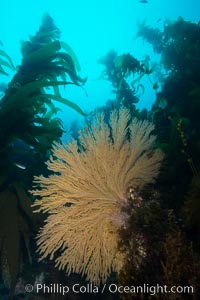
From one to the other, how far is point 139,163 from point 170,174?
0.72 metres

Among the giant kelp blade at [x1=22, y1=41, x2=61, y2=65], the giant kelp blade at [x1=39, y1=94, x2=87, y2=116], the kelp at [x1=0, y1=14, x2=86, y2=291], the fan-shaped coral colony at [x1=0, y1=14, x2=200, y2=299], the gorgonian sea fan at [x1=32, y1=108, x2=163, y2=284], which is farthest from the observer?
the giant kelp blade at [x1=22, y1=41, x2=61, y2=65]

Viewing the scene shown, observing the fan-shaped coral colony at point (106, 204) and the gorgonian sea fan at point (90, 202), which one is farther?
the gorgonian sea fan at point (90, 202)

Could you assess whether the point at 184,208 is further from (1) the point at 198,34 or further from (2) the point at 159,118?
(1) the point at 198,34

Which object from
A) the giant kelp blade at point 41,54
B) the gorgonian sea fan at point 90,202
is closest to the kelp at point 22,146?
the giant kelp blade at point 41,54

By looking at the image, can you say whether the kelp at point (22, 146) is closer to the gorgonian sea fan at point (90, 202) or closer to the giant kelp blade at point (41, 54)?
the giant kelp blade at point (41, 54)

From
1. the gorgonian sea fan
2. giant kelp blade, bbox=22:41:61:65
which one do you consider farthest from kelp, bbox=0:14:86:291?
the gorgonian sea fan

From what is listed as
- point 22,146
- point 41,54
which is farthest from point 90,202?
point 41,54

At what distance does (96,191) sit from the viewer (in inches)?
113

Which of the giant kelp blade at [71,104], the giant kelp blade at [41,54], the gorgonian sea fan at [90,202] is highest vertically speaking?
the giant kelp blade at [41,54]

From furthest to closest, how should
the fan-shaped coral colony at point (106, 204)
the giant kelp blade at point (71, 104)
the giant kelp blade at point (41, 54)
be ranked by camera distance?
the giant kelp blade at point (41, 54), the giant kelp blade at point (71, 104), the fan-shaped coral colony at point (106, 204)

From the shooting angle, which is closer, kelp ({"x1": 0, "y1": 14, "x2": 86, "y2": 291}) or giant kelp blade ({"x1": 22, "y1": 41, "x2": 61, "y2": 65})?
kelp ({"x1": 0, "y1": 14, "x2": 86, "y2": 291})

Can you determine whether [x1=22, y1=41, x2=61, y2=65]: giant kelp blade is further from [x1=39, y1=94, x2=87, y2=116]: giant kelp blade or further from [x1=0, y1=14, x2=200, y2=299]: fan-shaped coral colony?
[x1=0, y1=14, x2=200, y2=299]: fan-shaped coral colony

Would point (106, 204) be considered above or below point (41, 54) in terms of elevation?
below

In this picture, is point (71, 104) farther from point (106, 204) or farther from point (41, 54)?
point (106, 204)
